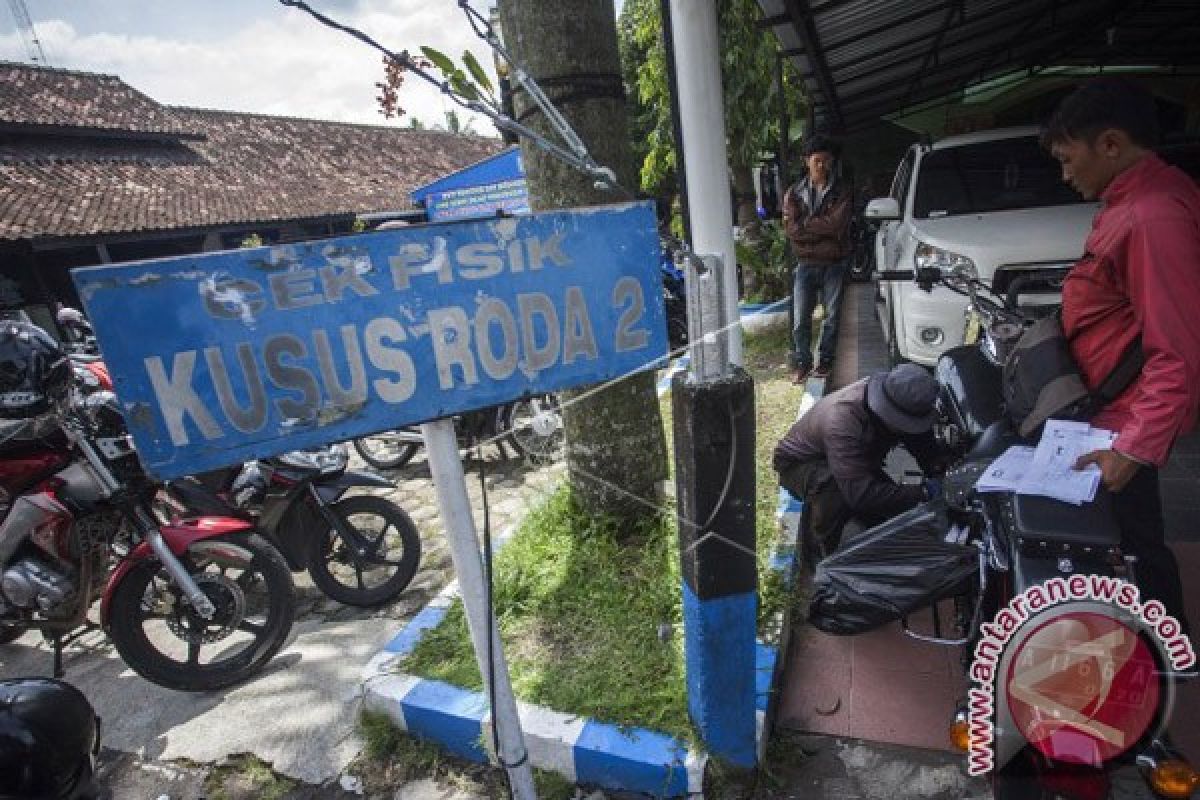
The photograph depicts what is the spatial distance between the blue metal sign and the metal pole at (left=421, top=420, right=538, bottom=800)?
0.18 metres

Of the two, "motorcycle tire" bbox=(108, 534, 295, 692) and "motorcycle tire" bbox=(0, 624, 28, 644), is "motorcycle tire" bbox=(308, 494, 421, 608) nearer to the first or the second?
"motorcycle tire" bbox=(108, 534, 295, 692)

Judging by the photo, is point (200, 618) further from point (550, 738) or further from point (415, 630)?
point (550, 738)

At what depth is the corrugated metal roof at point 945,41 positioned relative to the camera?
17.5ft

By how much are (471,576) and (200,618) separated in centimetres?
191

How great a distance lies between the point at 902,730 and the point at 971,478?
0.92 metres

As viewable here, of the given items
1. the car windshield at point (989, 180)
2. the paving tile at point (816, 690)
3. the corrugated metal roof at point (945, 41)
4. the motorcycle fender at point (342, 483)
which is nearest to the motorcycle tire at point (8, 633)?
the motorcycle fender at point (342, 483)

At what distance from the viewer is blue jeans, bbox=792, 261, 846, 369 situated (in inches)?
195

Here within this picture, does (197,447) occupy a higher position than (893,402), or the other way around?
(197,447)

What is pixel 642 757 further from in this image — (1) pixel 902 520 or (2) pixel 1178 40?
(2) pixel 1178 40

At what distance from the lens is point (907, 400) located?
252cm

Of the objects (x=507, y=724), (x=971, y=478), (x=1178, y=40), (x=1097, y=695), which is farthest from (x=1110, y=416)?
(x=1178, y=40)

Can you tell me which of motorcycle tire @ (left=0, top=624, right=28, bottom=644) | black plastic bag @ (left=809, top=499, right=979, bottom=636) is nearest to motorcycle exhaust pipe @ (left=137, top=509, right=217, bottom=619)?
motorcycle tire @ (left=0, top=624, right=28, bottom=644)

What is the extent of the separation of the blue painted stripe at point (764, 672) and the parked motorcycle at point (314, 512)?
187 cm

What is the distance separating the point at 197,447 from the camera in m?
1.17
